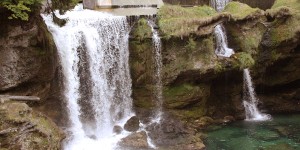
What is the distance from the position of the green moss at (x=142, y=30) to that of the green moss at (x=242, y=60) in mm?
3691

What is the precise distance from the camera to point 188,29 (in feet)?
45.3

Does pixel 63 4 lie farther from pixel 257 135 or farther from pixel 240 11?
pixel 257 135

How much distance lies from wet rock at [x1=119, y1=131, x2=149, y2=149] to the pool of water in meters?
2.18

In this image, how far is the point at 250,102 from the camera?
16250 millimetres

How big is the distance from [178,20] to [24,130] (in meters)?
7.51

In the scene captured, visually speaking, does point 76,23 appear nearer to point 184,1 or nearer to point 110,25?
point 110,25

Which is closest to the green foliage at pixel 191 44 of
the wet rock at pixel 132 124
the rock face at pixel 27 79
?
the wet rock at pixel 132 124

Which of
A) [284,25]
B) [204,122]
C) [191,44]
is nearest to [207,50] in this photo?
[191,44]

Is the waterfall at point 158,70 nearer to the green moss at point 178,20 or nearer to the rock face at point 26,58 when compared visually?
the green moss at point 178,20

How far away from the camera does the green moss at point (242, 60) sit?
1444 cm

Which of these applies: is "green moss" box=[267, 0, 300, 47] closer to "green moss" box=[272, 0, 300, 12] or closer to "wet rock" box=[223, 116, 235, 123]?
"green moss" box=[272, 0, 300, 12]

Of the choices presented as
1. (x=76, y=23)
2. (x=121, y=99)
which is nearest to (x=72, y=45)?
(x=76, y=23)

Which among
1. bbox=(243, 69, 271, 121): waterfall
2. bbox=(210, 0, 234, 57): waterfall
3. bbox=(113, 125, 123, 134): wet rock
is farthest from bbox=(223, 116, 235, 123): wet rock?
bbox=(113, 125, 123, 134): wet rock

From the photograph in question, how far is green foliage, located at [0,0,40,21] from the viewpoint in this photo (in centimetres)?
930
